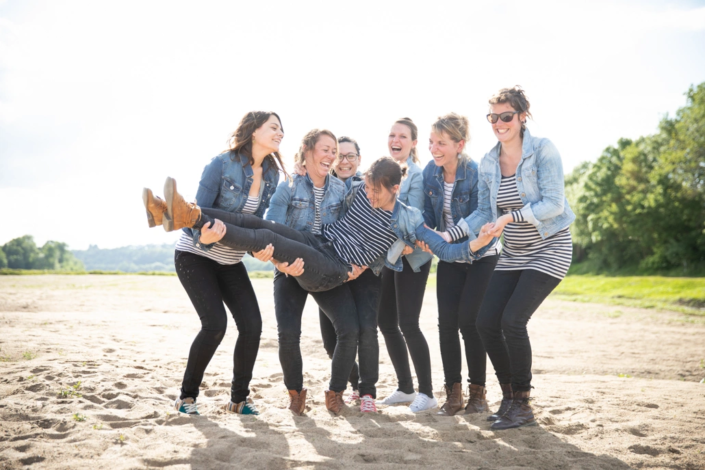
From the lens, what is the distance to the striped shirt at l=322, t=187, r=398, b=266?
4609mm

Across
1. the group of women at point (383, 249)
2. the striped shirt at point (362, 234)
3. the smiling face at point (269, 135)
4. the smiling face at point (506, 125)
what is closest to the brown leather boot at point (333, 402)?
the group of women at point (383, 249)

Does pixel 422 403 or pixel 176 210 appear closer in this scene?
pixel 176 210

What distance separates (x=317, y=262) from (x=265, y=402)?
1629mm

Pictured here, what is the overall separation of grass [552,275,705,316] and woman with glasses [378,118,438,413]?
14463 millimetres

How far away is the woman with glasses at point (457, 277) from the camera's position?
4.64m

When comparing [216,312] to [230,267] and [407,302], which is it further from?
[407,302]

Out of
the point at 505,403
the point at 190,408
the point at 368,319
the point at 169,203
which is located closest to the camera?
the point at 169,203

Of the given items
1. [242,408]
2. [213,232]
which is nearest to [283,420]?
[242,408]

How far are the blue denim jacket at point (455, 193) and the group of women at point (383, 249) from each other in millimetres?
11

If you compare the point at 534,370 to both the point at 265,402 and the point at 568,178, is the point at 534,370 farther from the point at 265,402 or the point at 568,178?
the point at 568,178

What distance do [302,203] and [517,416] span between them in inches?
96.6

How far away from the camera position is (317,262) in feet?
14.1

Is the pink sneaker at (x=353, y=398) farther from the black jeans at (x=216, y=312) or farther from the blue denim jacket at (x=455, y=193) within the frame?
the blue denim jacket at (x=455, y=193)

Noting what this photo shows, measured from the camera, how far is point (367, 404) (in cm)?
462
